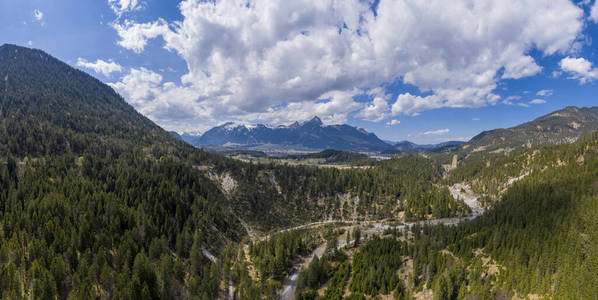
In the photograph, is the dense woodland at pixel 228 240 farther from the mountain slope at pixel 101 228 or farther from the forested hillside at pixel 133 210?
the forested hillside at pixel 133 210

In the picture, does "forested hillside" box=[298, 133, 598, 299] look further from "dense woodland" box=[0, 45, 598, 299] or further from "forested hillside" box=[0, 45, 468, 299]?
"forested hillside" box=[0, 45, 468, 299]

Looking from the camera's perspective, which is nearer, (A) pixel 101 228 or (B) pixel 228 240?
(A) pixel 101 228

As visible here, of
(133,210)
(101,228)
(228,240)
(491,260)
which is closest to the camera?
(101,228)

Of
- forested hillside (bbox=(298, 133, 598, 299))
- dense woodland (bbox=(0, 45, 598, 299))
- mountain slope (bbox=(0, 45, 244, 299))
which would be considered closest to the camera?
mountain slope (bbox=(0, 45, 244, 299))

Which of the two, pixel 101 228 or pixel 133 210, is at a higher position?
pixel 133 210

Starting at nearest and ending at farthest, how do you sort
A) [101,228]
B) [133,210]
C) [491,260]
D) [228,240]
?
[101,228], [491,260], [133,210], [228,240]

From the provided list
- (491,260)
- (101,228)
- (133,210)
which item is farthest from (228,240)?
(491,260)

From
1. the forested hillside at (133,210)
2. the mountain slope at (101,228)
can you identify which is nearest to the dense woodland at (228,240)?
the mountain slope at (101,228)

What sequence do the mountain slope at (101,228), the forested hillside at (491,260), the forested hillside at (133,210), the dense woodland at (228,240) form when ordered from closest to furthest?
the mountain slope at (101,228) → the forested hillside at (133,210) → the dense woodland at (228,240) → the forested hillside at (491,260)

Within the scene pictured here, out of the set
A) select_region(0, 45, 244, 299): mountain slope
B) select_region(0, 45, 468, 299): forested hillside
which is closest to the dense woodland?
select_region(0, 45, 244, 299): mountain slope

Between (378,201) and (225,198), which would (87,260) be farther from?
(378,201)

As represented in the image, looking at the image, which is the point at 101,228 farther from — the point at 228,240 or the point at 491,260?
the point at 491,260

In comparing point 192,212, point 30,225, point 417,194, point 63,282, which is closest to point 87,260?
point 63,282
